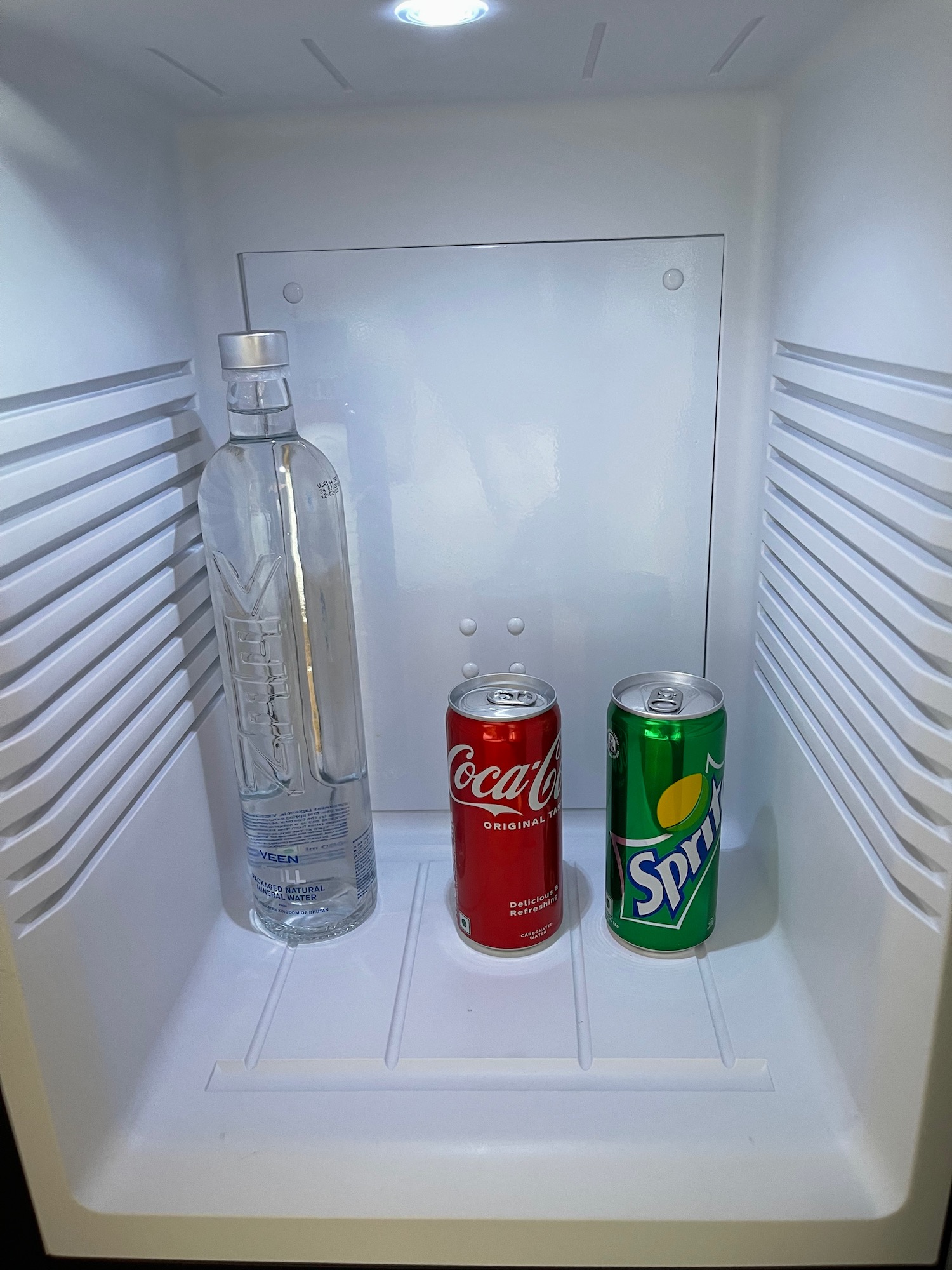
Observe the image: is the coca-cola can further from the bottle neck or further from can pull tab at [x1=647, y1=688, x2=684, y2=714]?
the bottle neck

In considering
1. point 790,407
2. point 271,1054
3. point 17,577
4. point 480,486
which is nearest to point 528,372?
point 480,486

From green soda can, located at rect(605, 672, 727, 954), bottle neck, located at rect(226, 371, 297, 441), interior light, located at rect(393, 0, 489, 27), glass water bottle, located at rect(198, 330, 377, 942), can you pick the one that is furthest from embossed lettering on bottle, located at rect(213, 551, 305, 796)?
interior light, located at rect(393, 0, 489, 27)

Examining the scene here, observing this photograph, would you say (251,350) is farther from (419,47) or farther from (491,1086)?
(491,1086)

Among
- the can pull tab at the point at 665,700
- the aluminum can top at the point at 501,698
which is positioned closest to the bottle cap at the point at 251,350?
the aluminum can top at the point at 501,698

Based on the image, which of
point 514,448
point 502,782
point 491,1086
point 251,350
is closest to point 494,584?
point 514,448

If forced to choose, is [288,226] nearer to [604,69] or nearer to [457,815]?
[604,69]

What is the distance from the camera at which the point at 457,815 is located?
858 mm

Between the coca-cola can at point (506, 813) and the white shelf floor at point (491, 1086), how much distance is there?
0.13ft

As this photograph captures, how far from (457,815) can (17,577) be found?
437mm

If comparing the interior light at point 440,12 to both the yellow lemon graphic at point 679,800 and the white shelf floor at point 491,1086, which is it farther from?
the white shelf floor at point 491,1086

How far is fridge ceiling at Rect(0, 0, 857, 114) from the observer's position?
60 cm

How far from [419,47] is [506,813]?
62cm

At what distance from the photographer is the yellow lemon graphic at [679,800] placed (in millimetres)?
808

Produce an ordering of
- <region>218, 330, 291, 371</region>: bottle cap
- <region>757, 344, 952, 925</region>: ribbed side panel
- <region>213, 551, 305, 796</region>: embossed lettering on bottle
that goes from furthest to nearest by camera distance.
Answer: <region>213, 551, 305, 796</region>: embossed lettering on bottle < <region>218, 330, 291, 371</region>: bottle cap < <region>757, 344, 952, 925</region>: ribbed side panel
